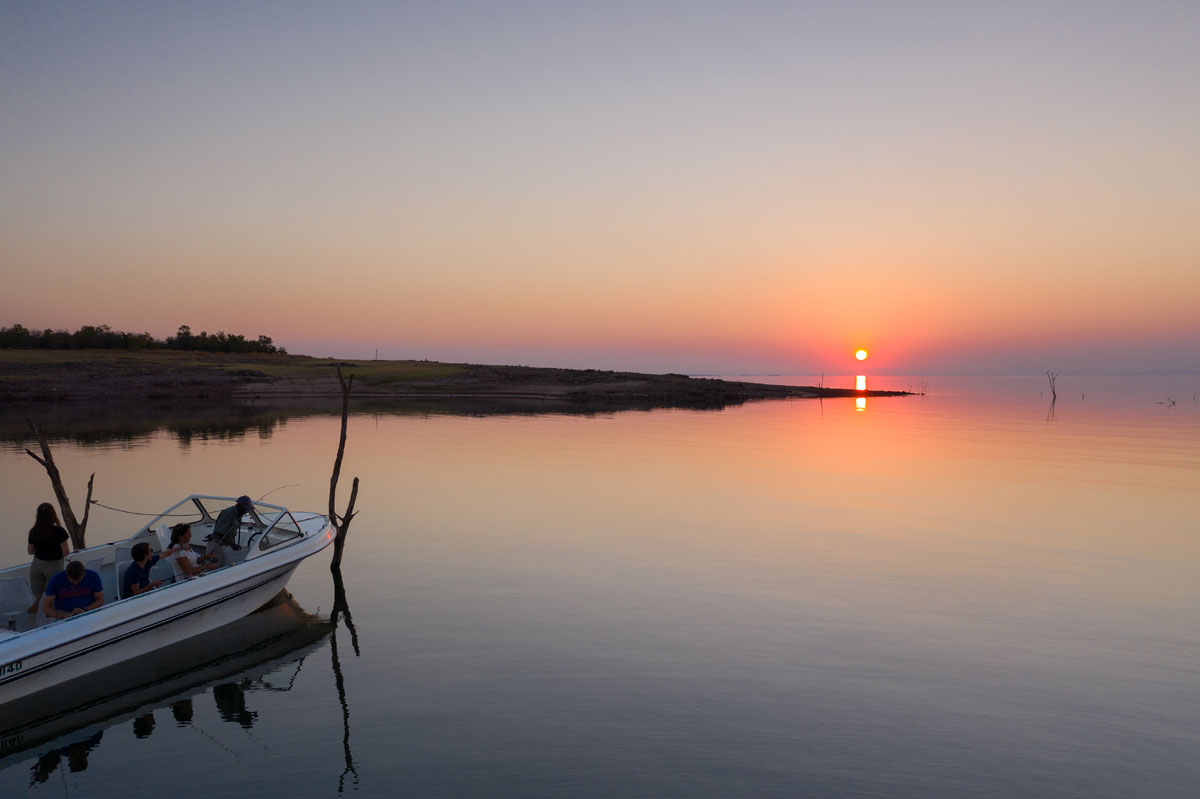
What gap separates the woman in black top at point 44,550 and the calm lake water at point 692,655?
2817 mm

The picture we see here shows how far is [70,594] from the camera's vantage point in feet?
40.0

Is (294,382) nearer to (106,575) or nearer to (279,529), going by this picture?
(279,529)

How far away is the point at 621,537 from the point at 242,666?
1184 centimetres

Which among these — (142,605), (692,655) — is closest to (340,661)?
(142,605)

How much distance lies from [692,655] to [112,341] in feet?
476

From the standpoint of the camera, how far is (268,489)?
104ft

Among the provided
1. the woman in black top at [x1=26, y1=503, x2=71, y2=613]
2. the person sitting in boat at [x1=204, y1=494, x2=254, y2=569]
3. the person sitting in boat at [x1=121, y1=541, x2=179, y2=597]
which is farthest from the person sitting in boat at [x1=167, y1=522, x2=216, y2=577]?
the woman in black top at [x1=26, y1=503, x2=71, y2=613]

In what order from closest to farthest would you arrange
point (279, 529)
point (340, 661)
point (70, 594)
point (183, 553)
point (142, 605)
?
point (70, 594) → point (142, 605) → point (340, 661) → point (183, 553) → point (279, 529)

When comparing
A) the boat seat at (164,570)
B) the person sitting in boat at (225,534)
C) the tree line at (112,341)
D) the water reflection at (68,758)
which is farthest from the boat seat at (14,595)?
the tree line at (112,341)

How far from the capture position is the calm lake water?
990 cm

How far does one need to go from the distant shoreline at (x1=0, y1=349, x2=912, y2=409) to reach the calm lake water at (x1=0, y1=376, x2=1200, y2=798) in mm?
70142

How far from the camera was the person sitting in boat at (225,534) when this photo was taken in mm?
15500

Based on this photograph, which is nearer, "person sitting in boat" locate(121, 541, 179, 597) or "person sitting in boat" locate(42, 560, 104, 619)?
"person sitting in boat" locate(42, 560, 104, 619)

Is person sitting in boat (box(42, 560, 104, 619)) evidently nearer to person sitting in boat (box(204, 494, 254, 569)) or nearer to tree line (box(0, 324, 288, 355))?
person sitting in boat (box(204, 494, 254, 569))
